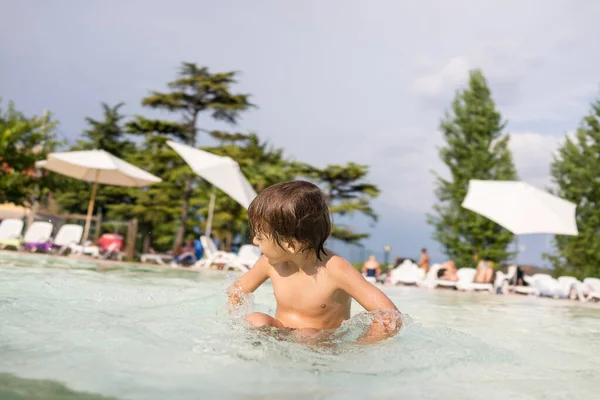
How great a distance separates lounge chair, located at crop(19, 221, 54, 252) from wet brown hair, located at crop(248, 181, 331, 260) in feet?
42.0

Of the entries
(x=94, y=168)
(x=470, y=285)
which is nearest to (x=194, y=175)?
(x=94, y=168)

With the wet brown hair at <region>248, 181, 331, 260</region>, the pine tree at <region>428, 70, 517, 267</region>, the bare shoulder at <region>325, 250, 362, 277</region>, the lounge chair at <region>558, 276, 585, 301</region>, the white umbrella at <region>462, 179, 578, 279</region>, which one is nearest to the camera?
the wet brown hair at <region>248, 181, 331, 260</region>

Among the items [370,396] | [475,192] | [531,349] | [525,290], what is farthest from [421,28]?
[370,396]

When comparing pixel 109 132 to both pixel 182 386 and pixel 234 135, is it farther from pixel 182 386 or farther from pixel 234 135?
pixel 182 386

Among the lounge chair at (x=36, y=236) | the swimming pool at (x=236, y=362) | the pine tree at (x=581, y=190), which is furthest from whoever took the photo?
the pine tree at (x=581, y=190)

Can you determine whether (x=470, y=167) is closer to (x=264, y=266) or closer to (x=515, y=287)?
(x=515, y=287)

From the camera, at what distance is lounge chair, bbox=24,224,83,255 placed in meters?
13.6

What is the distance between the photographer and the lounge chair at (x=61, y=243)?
13609 mm

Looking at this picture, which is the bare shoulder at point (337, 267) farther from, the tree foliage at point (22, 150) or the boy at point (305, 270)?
the tree foliage at point (22, 150)

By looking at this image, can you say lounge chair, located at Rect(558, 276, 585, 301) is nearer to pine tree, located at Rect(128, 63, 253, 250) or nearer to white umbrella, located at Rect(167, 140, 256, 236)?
white umbrella, located at Rect(167, 140, 256, 236)

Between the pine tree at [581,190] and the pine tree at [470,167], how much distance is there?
2029 millimetres

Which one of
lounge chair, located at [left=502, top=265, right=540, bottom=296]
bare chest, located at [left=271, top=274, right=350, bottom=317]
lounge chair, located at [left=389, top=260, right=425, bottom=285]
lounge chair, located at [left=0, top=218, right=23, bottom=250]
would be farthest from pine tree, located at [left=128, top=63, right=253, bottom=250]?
bare chest, located at [left=271, top=274, right=350, bottom=317]

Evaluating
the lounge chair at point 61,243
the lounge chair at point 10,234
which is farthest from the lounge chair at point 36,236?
the lounge chair at point 10,234

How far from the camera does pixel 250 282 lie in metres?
3.10
